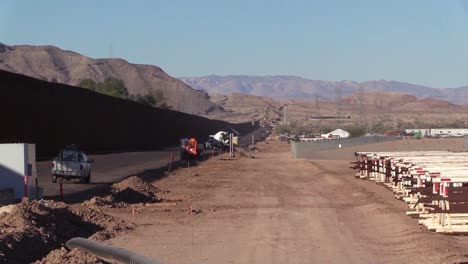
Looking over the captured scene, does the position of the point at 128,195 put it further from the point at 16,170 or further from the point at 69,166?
the point at 69,166

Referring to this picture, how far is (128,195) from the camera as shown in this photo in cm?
3366

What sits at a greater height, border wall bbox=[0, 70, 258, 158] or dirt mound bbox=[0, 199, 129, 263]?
border wall bbox=[0, 70, 258, 158]

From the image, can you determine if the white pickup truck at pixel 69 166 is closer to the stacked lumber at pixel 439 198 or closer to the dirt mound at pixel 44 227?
the dirt mound at pixel 44 227

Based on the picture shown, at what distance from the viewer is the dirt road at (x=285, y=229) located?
60.2 ft

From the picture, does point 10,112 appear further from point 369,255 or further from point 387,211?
point 369,255

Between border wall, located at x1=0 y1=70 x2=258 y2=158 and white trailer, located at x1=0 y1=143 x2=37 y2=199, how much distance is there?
1157 inches

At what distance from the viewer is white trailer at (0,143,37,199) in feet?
88.0

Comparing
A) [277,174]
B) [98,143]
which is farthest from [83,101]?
[277,174]

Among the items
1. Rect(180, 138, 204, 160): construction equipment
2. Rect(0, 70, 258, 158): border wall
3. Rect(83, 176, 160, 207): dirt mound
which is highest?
Rect(0, 70, 258, 158): border wall

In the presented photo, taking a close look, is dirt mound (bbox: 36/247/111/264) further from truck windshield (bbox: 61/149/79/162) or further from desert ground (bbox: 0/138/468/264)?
truck windshield (bbox: 61/149/79/162)

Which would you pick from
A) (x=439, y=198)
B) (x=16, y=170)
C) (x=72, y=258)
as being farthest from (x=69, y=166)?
(x=72, y=258)

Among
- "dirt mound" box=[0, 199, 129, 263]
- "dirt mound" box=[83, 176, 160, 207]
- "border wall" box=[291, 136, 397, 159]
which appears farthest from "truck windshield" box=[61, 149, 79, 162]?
"border wall" box=[291, 136, 397, 159]

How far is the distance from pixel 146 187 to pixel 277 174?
18.3 meters

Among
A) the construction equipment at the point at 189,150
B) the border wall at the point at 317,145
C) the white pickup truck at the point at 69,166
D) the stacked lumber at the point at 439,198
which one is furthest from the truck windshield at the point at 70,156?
the border wall at the point at 317,145
